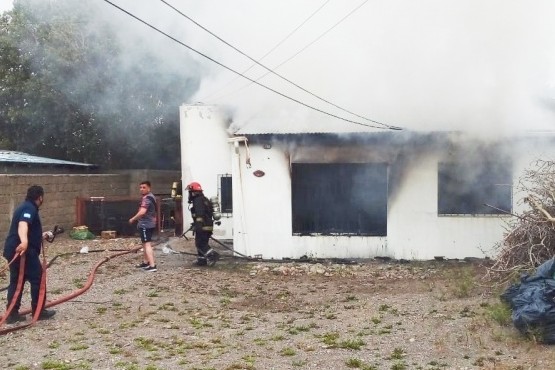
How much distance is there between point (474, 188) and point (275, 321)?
18.7ft

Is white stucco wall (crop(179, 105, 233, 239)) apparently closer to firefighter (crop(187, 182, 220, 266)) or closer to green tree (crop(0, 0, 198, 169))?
green tree (crop(0, 0, 198, 169))

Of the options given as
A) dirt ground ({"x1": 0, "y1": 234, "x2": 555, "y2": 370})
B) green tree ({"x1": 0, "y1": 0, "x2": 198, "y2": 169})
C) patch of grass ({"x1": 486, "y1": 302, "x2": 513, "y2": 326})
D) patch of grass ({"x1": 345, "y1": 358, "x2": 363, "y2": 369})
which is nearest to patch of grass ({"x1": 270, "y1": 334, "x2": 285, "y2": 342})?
dirt ground ({"x1": 0, "y1": 234, "x2": 555, "y2": 370})

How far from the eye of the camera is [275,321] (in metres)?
6.76

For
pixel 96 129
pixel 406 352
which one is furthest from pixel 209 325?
pixel 96 129

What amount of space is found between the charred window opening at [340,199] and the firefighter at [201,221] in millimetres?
1720

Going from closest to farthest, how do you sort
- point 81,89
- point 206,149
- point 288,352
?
point 288,352, point 206,149, point 81,89

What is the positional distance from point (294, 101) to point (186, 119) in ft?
12.1

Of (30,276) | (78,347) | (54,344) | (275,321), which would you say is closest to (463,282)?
(275,321)

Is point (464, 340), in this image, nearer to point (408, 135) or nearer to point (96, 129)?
point (408, 135)

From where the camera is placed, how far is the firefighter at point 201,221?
10.3m

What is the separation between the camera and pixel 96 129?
2147 centimetres

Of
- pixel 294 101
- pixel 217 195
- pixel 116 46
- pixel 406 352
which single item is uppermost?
pixel 116 46

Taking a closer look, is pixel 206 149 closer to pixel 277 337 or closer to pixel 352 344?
→ pixel 277 337

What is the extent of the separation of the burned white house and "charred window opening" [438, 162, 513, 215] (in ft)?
0.06
